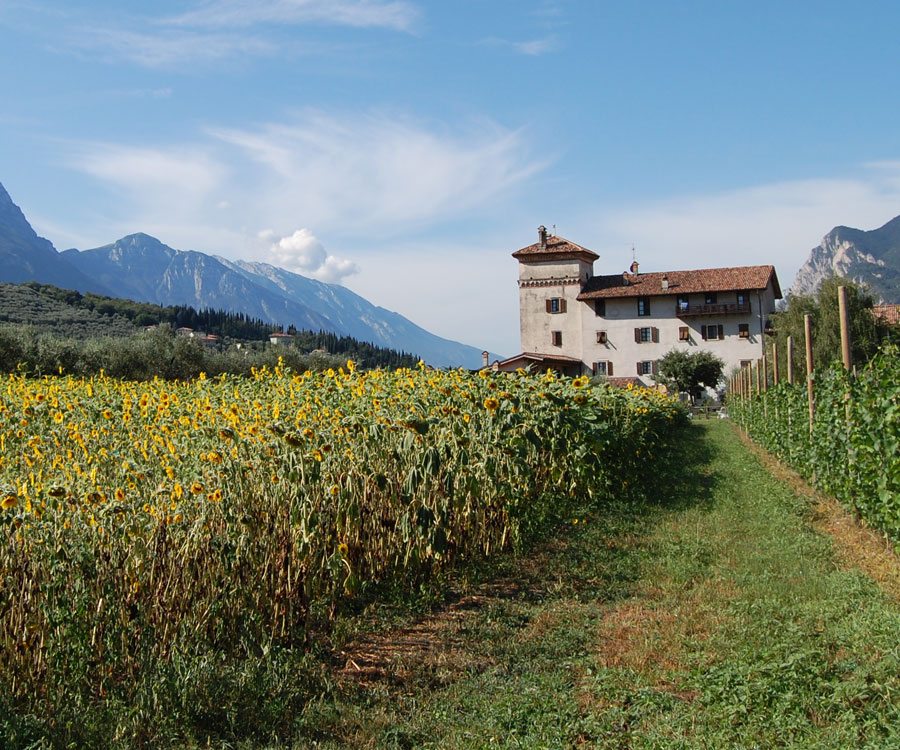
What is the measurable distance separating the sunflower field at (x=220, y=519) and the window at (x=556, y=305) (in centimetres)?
4764

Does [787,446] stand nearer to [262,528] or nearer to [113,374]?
[262,528]

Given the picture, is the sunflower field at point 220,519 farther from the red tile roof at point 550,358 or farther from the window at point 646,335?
the window at point 646,335

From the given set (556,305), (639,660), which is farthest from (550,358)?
(639,660)

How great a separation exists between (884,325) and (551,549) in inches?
1431

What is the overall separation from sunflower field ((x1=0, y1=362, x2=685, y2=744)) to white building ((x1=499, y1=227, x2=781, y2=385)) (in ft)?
140

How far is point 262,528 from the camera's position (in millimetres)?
3986

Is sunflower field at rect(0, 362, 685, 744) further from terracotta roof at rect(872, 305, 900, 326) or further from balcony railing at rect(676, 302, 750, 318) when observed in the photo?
balcony railing at rect(676, 302, 750, 318)

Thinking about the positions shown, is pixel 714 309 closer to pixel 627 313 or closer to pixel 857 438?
pixel 627 313

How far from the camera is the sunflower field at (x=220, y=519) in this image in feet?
10.3

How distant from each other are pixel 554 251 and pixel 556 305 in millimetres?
3516

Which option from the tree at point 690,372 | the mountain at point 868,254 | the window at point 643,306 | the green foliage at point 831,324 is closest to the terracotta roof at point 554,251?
the window at point 643,306

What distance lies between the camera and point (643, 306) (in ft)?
171

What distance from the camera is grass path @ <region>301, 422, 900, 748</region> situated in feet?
10.1

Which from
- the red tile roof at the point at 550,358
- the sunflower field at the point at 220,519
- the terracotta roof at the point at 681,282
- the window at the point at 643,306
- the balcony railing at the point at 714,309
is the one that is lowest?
the sunflower field at the point at 220,519
